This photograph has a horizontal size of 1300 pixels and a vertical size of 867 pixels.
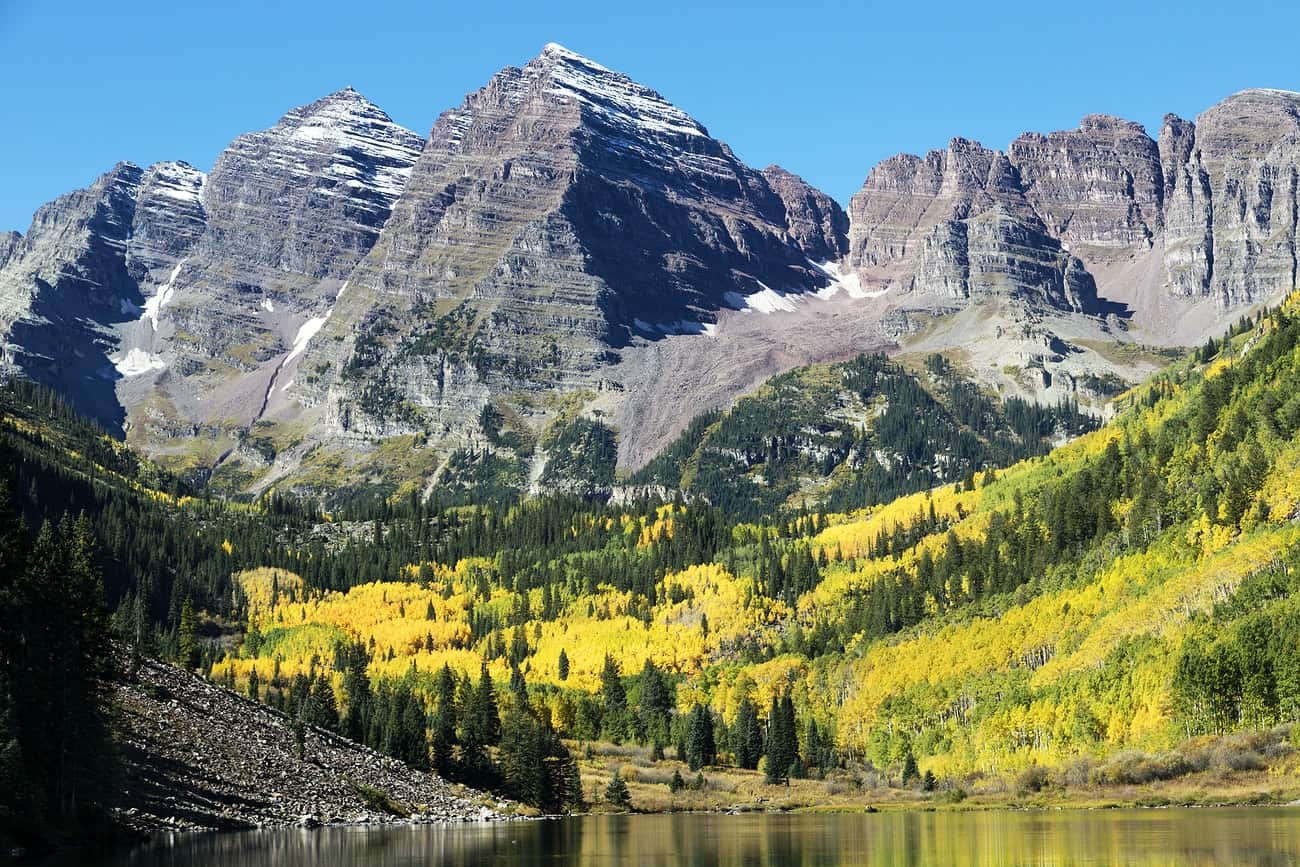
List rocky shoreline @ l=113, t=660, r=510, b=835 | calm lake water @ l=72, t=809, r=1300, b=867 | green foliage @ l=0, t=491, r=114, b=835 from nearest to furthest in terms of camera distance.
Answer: green foliage @ l=0, t=491, r=114, b=835, calm lake water @ l=72, t=809, r=1300, b=867, rocky shoreline @ l=113, t=660, r=510, b=835

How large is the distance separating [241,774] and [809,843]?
154ft

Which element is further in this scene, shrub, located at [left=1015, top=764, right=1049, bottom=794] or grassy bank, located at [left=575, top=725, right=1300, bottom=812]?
shrub, located at [left=1015, top=764, right=1049, bottom=794]

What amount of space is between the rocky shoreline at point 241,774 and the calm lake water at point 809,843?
171 inches

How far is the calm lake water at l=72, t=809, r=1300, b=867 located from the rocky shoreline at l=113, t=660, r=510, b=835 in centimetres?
434

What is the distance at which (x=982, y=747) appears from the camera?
7805 inches

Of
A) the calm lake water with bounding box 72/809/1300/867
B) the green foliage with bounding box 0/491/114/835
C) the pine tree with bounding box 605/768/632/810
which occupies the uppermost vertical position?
the green foliage with bounding box 0/491/114/835

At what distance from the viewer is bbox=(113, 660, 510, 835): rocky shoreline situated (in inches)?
5143

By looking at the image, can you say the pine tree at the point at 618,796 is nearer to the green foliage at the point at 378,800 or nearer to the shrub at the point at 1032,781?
the green foliage at the point at 378,800

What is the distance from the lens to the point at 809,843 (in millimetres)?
133125

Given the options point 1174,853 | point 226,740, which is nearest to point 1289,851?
point 1174,853

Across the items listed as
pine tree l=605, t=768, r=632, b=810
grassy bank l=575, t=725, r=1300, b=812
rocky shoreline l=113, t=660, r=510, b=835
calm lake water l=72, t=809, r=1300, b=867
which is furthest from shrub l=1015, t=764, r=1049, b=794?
rocky shoreline l=113, t=660, r=510, b=835

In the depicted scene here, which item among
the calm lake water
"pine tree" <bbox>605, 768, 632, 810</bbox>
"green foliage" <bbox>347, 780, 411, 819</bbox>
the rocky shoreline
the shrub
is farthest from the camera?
"pine tree" <bbox>605, 768, 632, 810</bbox>

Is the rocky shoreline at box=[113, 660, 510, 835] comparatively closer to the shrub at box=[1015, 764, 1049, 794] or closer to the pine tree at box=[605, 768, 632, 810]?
the pine tree at box=[605, 768, 632, 810]

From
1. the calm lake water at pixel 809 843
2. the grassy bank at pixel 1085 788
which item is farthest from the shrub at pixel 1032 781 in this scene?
the calm lake water at pixel 809 843
